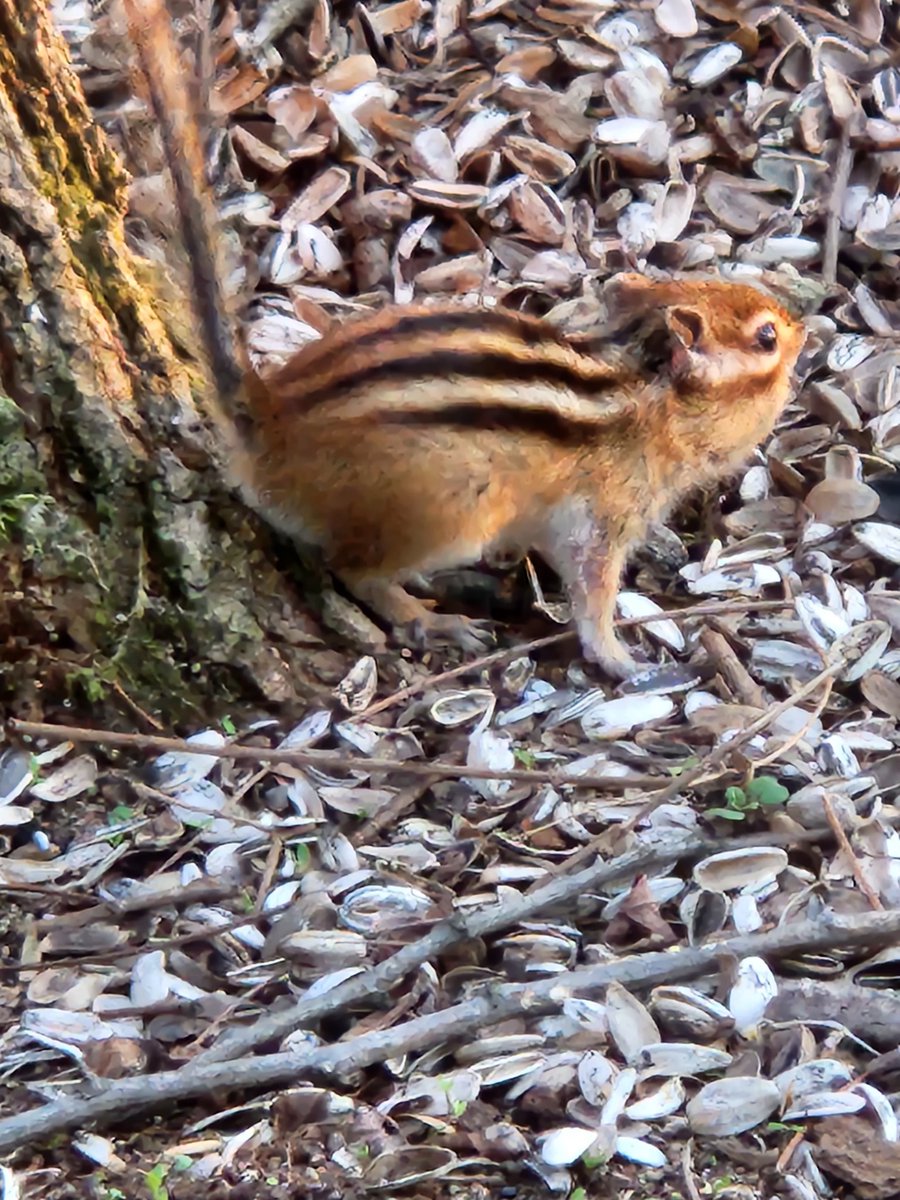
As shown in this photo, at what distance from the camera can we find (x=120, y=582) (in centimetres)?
234

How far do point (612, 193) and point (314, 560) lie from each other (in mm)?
1184

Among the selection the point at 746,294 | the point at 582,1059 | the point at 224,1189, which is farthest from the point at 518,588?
the point at 224,1189

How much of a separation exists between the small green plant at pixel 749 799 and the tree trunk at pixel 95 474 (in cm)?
74

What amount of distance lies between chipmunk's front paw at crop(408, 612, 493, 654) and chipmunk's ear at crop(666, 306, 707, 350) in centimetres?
64

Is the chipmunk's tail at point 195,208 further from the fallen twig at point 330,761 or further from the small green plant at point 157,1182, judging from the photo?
the small green plant at point 157,1182

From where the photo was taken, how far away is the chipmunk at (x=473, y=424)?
2.34 metres

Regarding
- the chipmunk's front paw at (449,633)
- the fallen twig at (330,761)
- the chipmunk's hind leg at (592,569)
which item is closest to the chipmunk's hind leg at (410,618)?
the chipmunk's front paw at (449,633)

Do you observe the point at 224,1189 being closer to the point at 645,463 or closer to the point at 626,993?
the point at 626,993

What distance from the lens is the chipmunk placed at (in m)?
2.34

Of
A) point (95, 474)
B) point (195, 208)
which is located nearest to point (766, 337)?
point (195, 208)

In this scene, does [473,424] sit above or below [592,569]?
above

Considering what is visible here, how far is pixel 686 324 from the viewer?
8.81 feet

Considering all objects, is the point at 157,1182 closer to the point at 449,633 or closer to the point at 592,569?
the point at 449,633

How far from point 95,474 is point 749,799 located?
1.11m
